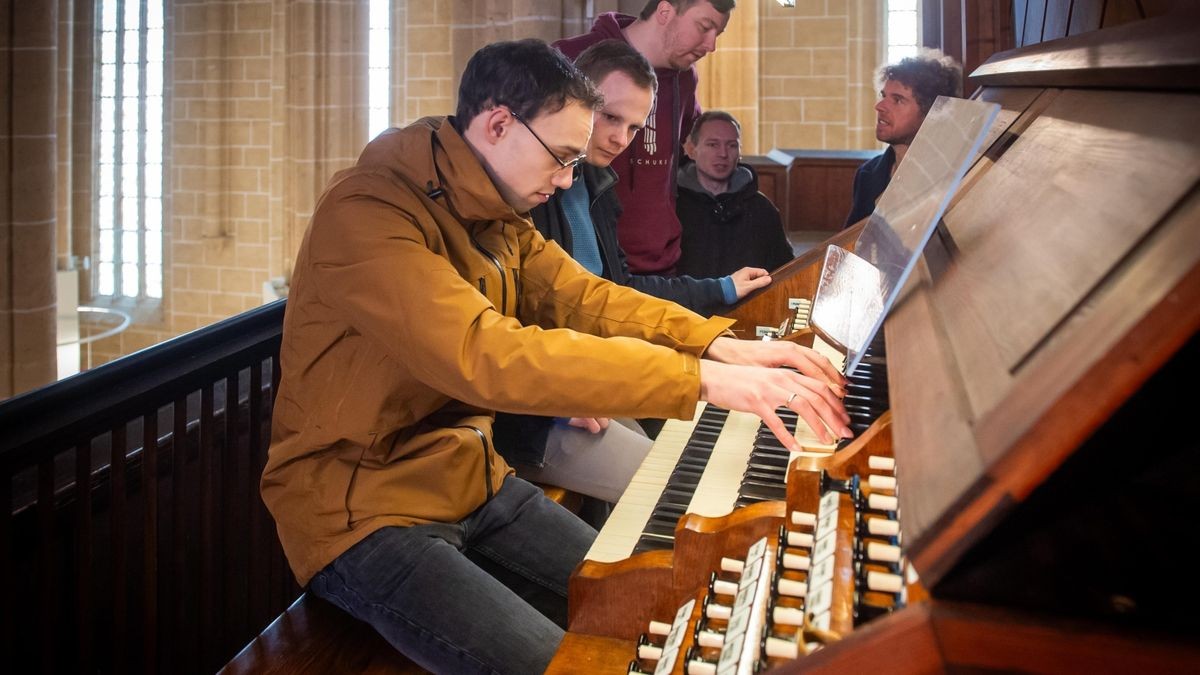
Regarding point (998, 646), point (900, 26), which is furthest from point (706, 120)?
point (900, 26)

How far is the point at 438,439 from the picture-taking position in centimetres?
201

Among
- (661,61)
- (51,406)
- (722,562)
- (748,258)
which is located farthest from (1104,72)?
(748,258)

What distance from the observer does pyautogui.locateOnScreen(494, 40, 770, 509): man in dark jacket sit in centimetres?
266

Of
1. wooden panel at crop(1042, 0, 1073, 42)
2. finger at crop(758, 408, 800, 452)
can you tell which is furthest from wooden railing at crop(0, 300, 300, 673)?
wooden panel at crop(1042, 0, 1073, 42)

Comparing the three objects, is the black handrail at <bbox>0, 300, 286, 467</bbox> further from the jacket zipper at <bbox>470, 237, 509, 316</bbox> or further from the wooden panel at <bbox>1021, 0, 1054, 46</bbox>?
the wooden panel at <bbox>1021, 0, 1054, 46</bbox>

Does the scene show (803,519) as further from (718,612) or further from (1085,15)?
(1085,15)

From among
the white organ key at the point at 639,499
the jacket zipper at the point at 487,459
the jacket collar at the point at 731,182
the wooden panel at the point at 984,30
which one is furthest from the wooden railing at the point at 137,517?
the wooden panel at the point at 984,30

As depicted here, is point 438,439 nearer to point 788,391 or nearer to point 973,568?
point 788,391

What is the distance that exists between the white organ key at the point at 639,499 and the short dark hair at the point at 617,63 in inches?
35.0

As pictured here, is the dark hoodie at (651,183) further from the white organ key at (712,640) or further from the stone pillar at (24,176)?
the stone pillar at (24,176)

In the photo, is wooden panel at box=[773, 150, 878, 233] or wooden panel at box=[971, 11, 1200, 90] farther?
wooden panel at box=[773, 150, 878, 233]

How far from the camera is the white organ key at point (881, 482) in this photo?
1329 millimetres

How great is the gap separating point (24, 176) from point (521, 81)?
564cm

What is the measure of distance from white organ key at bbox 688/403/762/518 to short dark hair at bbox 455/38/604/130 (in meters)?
0.69
